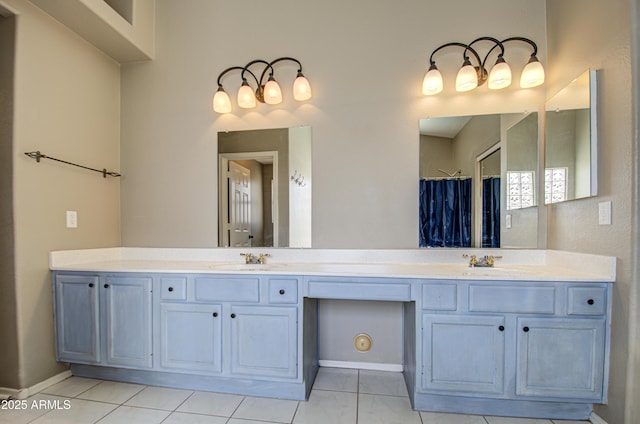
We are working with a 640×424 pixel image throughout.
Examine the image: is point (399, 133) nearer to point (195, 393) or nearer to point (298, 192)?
point (298, 192)

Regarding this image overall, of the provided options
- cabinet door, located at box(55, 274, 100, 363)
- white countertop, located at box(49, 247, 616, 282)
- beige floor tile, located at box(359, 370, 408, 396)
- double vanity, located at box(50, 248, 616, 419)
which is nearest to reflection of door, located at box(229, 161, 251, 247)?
white countertop, located at box(49, 247, 616, 282)

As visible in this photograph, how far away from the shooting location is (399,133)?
2.10 m

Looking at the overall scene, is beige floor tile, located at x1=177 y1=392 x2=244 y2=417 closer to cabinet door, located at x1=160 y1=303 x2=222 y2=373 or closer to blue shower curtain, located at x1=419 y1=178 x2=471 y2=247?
cabinet door, located at x1=160 y1=303 x2=222 y2=373

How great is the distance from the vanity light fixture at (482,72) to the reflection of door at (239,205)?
59.4 inches

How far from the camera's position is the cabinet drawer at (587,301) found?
148 cm

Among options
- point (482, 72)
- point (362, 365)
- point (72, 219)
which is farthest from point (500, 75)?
point (72, 219)

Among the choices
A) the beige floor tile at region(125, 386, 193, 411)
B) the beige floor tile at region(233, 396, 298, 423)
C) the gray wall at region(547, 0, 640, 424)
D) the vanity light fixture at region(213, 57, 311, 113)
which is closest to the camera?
the gray wall at region(547, 0, 640, 424)

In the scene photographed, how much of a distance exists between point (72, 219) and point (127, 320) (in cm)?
88

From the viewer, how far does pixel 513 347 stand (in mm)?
1554

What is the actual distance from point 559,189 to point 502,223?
0.38m

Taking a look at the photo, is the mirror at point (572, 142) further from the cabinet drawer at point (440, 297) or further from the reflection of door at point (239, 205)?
the reflection of door at point (239, 205)

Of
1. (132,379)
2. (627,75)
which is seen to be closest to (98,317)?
(132,379)

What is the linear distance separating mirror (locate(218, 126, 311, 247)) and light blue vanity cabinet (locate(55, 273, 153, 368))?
26.9 inches

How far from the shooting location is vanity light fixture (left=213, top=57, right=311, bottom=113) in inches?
83.8
